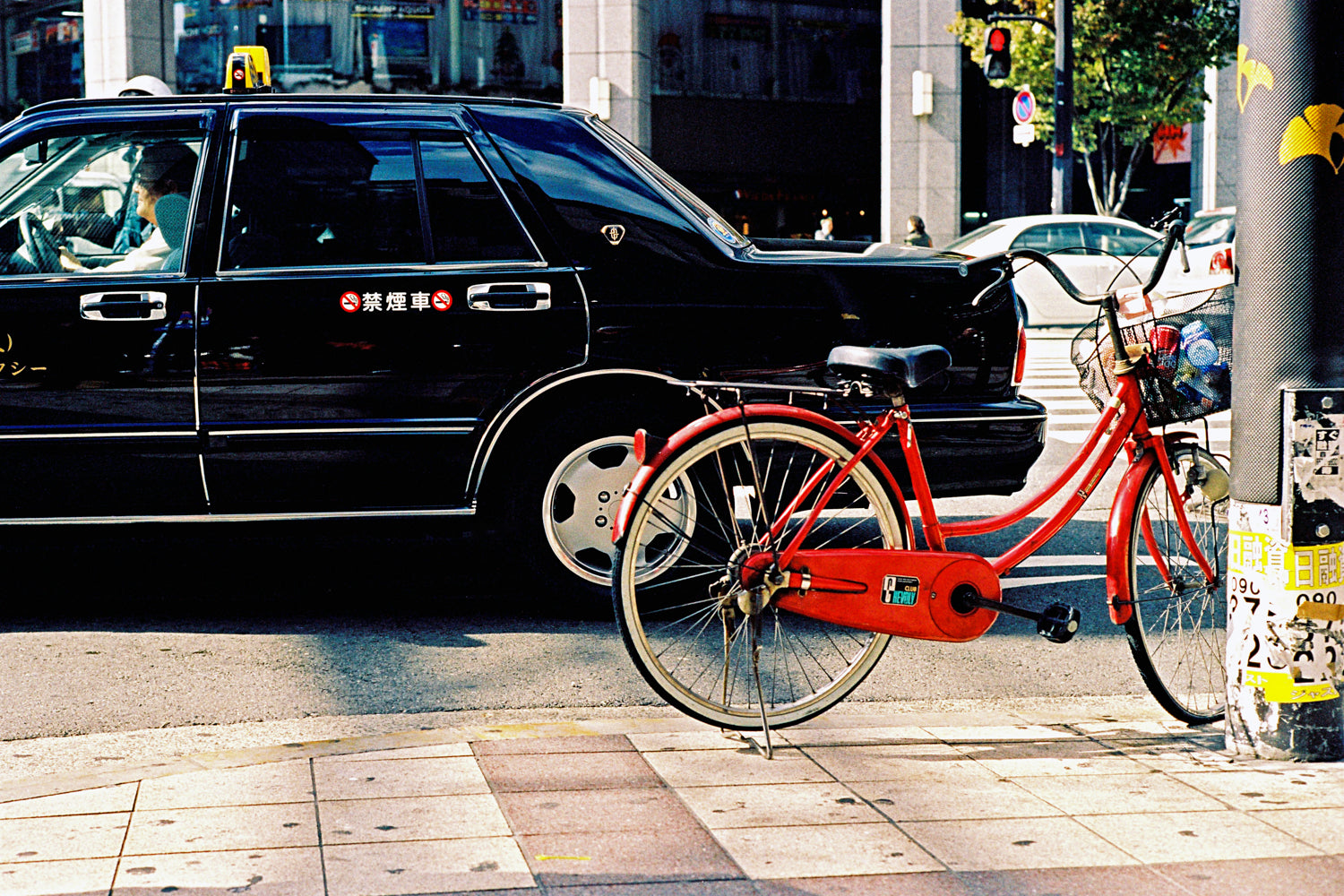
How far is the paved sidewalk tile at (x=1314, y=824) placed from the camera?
3.29m

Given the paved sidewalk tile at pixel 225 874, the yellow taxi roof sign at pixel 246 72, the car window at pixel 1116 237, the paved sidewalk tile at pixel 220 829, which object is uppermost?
the yellow taxi roof sign at pixel 246 72

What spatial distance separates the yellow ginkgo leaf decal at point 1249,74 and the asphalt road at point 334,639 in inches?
79.0

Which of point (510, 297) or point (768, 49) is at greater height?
point (768, 49)

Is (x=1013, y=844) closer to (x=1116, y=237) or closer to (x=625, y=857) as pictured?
(x=625, y=857)

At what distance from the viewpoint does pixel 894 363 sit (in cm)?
407

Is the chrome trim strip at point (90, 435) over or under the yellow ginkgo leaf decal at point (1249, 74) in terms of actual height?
under

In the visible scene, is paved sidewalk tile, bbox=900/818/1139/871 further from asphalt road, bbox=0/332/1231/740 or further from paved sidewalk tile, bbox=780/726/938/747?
asphalt road, bbox=0/332/1231/740

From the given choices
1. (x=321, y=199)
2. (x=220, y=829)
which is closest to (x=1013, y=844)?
(x=220, y=829)

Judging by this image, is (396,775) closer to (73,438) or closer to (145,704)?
(145,704)

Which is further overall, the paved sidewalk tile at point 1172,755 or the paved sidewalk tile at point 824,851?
the paved sidewalk tile at point 1172,755

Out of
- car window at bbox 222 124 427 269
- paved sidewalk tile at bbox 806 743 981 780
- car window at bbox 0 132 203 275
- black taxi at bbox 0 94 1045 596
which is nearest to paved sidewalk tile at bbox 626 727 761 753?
paved sidewalk tile at bbox 806 743 981 780

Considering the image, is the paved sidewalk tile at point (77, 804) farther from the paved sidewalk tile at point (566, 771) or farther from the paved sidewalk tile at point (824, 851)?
the paved sidewalk tile at point (824, 851)

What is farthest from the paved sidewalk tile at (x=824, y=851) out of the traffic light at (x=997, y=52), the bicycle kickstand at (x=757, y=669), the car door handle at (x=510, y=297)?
the traffic light at (x=997, y=52)

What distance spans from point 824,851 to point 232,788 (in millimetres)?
1390
